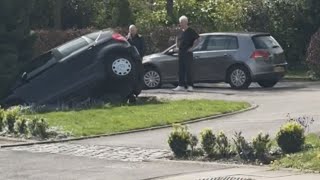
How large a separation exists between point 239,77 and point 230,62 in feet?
1.85

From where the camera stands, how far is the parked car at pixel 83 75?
19438 millimetres

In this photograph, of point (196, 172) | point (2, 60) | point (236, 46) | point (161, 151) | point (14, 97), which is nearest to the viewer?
point (196, 172)

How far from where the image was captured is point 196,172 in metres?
11.5

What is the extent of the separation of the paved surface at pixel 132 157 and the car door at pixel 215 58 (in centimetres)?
607

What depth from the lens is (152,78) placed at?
2591 cm

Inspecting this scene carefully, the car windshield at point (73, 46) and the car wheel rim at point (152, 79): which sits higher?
the car windshield at point (73, 46)

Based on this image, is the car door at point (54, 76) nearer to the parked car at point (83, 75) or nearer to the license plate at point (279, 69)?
the parked car at point (83, 75)

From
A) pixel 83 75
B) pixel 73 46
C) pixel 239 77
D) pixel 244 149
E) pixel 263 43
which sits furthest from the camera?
pixel 263 43

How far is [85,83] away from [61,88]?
540mm

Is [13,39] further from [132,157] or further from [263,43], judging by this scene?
[132,157]

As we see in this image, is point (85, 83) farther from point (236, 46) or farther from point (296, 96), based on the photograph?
point (236, 46)

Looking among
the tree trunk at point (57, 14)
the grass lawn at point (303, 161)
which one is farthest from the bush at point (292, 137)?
the tree trunk at point (57, 14)

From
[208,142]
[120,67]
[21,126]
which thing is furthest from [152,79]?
[208,142]

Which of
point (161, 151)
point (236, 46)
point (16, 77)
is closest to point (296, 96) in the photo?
point (236, 46)
